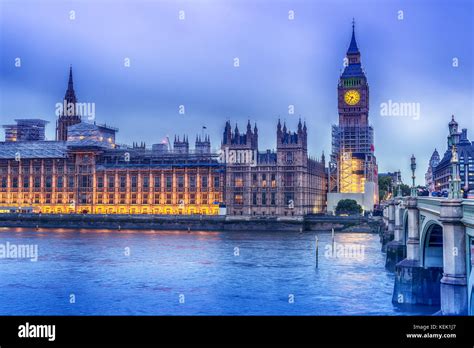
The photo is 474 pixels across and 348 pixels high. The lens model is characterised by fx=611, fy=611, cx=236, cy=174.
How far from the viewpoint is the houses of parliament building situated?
314 feet

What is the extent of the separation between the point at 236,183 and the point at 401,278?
69438 mm

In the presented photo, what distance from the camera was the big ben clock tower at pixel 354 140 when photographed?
121125 millimetres

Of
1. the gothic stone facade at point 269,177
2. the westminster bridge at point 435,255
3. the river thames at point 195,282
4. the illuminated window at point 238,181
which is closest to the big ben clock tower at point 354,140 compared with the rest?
the gothic stone facade at point 269,177

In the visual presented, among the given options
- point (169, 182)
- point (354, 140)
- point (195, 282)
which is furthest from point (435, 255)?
point (354, 140)

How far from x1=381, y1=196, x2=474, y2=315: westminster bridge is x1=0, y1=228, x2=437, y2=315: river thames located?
3.57 feet

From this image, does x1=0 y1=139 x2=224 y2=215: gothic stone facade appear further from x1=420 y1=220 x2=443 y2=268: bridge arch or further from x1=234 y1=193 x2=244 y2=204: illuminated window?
x1=420 y1=220 x2=443 y2=268: bridge arch

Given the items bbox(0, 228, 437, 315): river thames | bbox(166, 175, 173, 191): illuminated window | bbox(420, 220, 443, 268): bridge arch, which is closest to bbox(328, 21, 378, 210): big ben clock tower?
bbox(166, 175, 173, 191): illuminated window

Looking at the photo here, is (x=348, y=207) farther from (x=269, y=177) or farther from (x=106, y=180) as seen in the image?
(x=106, y=180)

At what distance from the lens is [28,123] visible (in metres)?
132

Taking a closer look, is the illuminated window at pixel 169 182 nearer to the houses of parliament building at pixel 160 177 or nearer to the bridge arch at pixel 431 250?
the houses of parliament building at pixel 160 177

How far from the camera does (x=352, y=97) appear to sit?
458 ft

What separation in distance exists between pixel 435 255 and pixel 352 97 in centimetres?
11520

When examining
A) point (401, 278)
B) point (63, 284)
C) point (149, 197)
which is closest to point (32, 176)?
point (149, 197)

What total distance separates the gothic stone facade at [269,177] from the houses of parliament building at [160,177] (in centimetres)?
15
